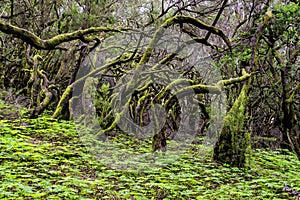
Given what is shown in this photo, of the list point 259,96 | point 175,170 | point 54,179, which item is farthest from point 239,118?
point 54,179

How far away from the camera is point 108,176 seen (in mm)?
5738

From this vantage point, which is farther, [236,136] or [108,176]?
[236,136]

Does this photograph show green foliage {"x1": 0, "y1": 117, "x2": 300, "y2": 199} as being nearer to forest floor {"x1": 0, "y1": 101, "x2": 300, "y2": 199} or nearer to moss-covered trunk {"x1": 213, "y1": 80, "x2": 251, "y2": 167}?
forest floor {"x1": 0, "y1": 101, "x2": 300, "y2": 199}

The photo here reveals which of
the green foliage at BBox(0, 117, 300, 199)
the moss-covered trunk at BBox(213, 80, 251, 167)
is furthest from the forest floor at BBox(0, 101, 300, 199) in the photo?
the moss-covered trunk at BBox(213, 80, 251, 167)

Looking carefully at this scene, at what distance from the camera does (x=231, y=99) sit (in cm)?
968

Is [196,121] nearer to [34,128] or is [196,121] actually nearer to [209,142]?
[209,142]

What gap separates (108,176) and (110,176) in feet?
0.13

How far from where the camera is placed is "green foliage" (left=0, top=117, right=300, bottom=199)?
4680mm

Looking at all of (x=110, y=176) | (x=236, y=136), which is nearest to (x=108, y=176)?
(x=110, y=176)

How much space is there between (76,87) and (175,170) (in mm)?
5419

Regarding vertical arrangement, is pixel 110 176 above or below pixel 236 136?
below

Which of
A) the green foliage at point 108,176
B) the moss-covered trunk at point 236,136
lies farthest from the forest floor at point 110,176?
the moss-covered trunk at point 236,136

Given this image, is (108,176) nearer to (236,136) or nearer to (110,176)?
(110,176)

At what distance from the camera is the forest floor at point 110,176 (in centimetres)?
469
